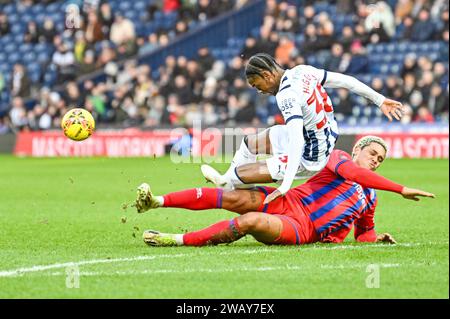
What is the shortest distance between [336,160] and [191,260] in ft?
6.09

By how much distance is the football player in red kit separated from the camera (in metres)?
9.29

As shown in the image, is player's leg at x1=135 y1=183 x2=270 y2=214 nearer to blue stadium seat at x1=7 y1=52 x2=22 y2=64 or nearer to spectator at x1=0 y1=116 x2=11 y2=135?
spectator at x1=0 y1=116 x2=11 y2=135

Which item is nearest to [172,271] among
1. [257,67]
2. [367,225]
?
[257,67]

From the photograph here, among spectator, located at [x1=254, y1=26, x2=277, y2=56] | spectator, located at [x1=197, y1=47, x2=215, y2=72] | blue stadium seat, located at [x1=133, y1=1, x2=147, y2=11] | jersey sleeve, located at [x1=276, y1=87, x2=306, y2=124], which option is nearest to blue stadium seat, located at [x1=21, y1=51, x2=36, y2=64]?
blue stadium seat, located at [x1=133, y1=1, x2=147, y2=11]

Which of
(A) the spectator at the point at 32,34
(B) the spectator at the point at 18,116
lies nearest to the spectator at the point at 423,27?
(B) the spectator at the point at 18,116

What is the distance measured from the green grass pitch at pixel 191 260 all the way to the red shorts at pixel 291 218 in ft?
0.43

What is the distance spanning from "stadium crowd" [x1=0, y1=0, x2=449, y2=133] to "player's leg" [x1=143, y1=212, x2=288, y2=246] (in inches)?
693

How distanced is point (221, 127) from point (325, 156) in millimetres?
18611

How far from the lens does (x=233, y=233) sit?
9.14 metres

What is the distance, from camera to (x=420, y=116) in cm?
2628

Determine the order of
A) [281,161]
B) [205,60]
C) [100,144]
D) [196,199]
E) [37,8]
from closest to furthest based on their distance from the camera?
1. [196,199]
2. [281,161]
3. [205,60]
4. [100,144]
5. [37,8]

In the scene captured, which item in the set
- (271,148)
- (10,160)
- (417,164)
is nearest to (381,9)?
(417,164)

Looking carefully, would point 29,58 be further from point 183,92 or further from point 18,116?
point 183,92

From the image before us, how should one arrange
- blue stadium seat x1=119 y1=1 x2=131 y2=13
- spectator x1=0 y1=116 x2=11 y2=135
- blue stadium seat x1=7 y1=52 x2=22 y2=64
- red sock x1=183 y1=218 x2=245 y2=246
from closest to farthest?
red sock x1=183 y1=218 x2=245 y2=246 < spectator x1=0 y1=116 x2=11 y2=135 < blue stadium seat x1=119 y1=1 x2=131 y2=13 < blue stadium seat x1=7 y1=52 x2=22 y2=64
